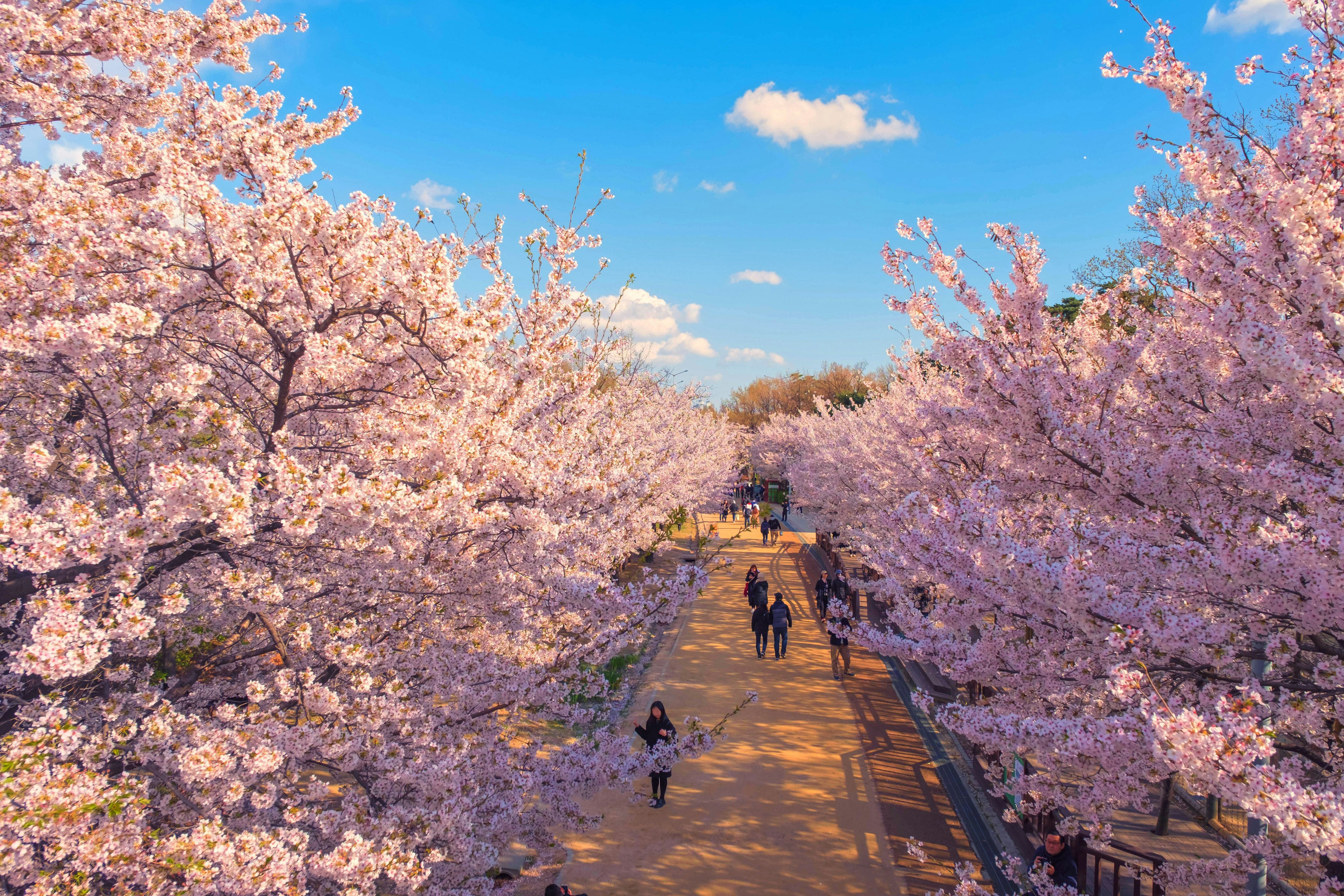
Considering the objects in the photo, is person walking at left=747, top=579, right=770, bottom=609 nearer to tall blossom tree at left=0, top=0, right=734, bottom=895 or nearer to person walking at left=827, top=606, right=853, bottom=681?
person walking at left=827, top=606, right=853, bottom=681

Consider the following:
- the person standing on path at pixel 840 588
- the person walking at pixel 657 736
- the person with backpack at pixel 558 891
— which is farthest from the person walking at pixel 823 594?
the person with backpack at pixel 558 891

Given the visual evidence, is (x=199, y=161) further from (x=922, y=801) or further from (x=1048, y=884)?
(x=922, y=801)

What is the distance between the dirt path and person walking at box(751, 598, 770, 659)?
65 cm

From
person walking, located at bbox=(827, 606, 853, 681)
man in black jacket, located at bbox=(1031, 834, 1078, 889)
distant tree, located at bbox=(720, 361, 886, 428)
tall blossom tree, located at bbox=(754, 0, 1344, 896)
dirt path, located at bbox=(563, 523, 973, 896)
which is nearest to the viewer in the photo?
tall blossom tree, located at bbox=(754, 0, 1344, 896)

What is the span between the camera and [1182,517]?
4.31 metres

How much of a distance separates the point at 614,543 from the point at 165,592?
5.61m

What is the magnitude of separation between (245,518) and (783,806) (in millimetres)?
7892

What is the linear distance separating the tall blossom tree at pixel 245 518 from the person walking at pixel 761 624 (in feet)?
29.1

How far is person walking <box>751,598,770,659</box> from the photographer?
14.3 metres

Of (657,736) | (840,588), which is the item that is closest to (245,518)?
(657,736)

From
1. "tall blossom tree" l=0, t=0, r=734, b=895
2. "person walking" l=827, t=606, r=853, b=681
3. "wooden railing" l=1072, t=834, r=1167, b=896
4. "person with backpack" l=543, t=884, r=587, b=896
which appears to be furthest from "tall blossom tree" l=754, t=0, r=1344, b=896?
"person walking" l=827, t=606, r=853, b=681

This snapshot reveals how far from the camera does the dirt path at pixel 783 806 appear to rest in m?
6.87

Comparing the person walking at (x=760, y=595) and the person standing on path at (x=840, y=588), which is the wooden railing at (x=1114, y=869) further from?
the person standing on path at (x=840, y=588)

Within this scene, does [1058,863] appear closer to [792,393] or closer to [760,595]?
[760,595]
